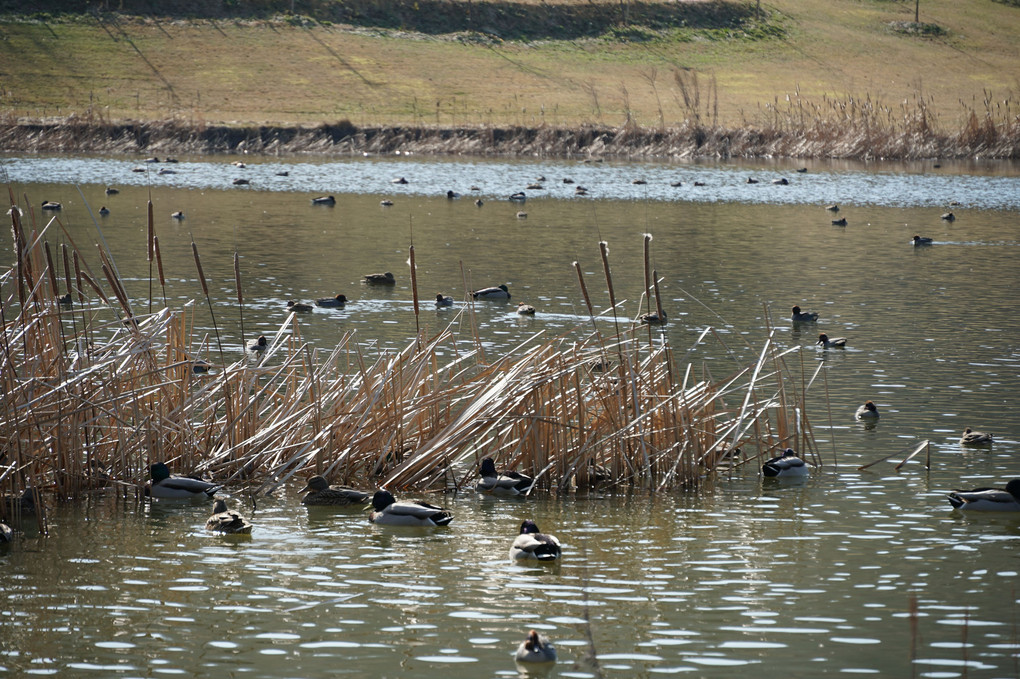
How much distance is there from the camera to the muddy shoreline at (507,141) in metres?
48.6

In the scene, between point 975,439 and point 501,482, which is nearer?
point 501,482

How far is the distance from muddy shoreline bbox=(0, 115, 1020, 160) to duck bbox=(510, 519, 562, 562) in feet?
143

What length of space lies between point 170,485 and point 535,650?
410 centimetres

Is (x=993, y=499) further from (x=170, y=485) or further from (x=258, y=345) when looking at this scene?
(x=258, y=345)

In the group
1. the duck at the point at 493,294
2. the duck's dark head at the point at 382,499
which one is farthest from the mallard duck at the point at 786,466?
the duck at the point at 493,294

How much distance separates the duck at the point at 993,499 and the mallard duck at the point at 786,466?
1.31 meters

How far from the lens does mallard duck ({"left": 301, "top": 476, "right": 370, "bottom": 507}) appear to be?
9438 mm

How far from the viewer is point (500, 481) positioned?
9.95 m

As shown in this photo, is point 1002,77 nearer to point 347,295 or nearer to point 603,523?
point 347,295

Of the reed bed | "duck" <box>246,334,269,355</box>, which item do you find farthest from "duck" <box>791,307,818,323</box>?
the reed bed

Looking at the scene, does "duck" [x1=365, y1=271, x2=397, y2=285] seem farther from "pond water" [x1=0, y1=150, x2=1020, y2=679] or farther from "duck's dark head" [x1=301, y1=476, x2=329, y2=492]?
"duck's dark head" [x1=301, y1=476, x2=329, y2=492]

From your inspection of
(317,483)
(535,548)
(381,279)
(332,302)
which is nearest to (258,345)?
(332,302)

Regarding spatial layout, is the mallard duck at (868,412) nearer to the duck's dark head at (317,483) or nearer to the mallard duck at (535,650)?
the duck's dark head at (317,483)

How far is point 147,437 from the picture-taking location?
31.3ft
